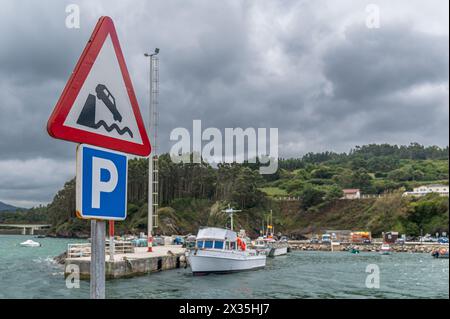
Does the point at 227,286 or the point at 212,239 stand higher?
the point at 212,239

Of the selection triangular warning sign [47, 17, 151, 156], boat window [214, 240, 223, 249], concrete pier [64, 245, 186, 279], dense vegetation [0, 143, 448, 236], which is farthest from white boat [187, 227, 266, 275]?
dense vegetation [0, 143, 448, 236]

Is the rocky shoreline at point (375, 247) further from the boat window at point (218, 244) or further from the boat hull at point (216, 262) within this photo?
the boat window at point (218, 244)

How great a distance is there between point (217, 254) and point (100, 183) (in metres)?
42.9

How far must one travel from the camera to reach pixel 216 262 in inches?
1740

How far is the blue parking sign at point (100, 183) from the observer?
8.52 ft

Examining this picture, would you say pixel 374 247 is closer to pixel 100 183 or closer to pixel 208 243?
pixel 208 243

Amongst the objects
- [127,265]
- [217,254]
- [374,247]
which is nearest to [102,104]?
[127,265]

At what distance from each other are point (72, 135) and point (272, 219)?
14986 centimetres

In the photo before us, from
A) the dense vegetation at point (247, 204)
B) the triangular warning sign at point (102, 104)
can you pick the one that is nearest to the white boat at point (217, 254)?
the triangular warning sign at point (102, 104)

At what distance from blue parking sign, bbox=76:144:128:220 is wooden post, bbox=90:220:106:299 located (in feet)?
0.30

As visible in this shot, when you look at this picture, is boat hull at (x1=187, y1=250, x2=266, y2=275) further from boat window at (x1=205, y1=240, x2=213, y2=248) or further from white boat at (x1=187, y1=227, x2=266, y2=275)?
boat window at (x1=205, y1=240, x2=213, y2=248)

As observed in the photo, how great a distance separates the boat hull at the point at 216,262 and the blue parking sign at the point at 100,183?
40.8m
